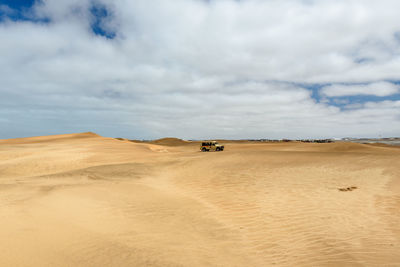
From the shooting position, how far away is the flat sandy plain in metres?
4.55

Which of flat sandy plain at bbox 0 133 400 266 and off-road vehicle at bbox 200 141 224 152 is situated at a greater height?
off-road vehicle at bbox 200 141 224 152

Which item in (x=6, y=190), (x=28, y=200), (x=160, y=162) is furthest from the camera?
(x=160, y=162)

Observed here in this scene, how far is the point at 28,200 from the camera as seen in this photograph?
798 cm

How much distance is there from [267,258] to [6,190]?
10.1 meters

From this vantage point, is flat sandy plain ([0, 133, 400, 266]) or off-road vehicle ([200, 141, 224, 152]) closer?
flat sandy plain ([0, 133, 400, 266])

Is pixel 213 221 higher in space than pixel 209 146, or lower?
lower

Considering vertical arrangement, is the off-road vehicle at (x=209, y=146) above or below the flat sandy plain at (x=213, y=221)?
above

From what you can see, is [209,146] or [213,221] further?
[209,146]

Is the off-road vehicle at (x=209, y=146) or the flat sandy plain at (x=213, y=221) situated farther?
the off-road vehicle at (x=209, y=146)

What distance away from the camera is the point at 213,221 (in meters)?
6.88

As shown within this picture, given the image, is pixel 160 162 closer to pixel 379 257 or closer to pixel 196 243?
pixel 196 243

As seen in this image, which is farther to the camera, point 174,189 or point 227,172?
point 227,172

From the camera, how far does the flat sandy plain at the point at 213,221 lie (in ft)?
14.9

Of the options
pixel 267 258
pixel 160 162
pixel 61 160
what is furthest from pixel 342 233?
pixel 61 160
